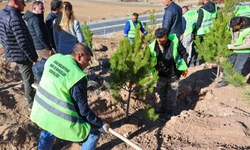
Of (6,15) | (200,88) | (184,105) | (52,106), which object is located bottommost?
→ (184,105)

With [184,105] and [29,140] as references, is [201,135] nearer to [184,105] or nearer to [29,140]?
[184,105]

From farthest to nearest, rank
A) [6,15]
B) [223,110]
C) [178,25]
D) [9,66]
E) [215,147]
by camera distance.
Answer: [9,66]
[178,25]
[223,110]
[6,15]
[215,147]

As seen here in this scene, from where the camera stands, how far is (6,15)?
284 centimetres

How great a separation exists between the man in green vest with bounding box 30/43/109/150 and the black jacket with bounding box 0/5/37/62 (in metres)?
1.16

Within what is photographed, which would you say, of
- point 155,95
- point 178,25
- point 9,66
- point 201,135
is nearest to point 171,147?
point 201,135

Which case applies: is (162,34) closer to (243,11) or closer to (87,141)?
(87,141)

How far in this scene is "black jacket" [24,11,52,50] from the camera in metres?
3.14

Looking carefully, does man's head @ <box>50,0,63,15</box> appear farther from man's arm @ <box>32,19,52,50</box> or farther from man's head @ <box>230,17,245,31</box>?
man's head @ <box>230,17,245,31</box>

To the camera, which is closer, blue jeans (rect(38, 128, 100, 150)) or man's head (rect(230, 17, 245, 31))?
blue jeans (rect(38, 128, 100, 150))

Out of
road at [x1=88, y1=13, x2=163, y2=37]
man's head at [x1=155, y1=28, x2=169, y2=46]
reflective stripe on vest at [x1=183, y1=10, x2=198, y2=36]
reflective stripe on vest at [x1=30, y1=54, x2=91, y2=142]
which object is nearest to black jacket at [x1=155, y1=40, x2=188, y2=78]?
man's head at [x1=155, y1=28, x2=169, y2=46]

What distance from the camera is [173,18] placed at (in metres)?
3.86

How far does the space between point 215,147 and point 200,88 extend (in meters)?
2.30

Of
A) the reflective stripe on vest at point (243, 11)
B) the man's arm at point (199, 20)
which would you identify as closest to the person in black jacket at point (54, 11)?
the man's arm at point (199, 20)

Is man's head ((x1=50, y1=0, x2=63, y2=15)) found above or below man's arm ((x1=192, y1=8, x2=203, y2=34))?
above
